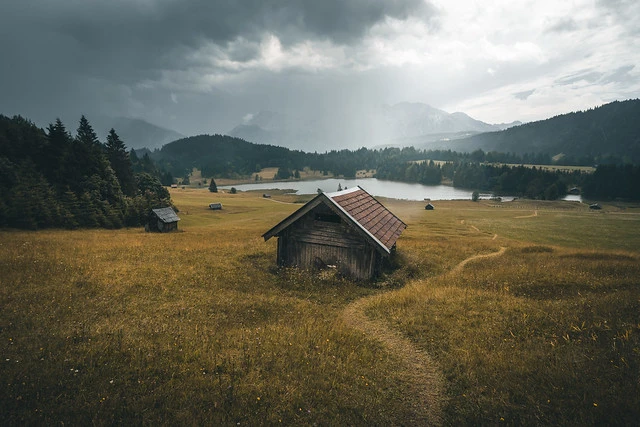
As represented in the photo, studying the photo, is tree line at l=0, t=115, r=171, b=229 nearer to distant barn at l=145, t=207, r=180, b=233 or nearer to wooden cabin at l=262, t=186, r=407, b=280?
distant barn at l=145, t=207, r=180, b=233

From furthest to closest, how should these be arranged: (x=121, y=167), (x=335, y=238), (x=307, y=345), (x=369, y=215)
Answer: (x=121, y=167) < (x=369, y=215) < (x=335, y=238) < (x=307, y=345)

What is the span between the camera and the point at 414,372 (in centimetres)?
882

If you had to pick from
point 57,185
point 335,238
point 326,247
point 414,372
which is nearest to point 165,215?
point 57,185

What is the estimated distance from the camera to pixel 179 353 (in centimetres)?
891

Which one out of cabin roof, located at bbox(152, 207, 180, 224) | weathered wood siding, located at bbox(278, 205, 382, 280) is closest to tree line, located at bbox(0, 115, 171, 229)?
cabin roof, located at bbox(152, 207, 180, 224)

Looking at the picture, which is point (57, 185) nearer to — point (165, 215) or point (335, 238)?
point (165, 215)

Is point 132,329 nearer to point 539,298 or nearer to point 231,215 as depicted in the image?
point 539,298

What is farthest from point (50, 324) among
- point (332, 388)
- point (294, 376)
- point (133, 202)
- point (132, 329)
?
point (133, 202)

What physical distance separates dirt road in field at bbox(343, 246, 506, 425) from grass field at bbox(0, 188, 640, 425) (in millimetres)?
60

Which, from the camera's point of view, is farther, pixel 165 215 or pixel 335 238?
pixel 165 215

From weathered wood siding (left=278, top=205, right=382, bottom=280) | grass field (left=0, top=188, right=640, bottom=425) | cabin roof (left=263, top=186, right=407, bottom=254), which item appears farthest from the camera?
weathered wood siding (left=278, top=205, right=382, bottom=280)

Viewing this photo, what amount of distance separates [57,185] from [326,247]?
48.2 metres

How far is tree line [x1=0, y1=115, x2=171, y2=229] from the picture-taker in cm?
3550

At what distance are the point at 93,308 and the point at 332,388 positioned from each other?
1043 centimetres
